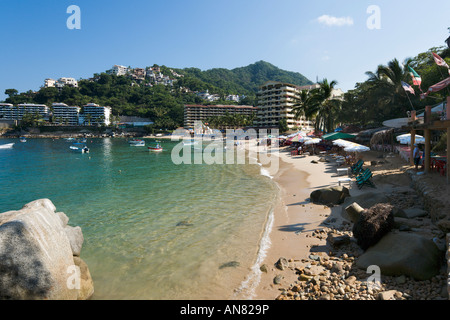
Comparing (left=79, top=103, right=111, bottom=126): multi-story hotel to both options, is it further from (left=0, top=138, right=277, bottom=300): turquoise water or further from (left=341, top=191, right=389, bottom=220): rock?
(left=341, top=191, right=389, bottom=220): rock

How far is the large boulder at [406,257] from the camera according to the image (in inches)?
211


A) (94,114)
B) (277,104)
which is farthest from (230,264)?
(94,114)

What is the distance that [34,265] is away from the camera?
530 cm

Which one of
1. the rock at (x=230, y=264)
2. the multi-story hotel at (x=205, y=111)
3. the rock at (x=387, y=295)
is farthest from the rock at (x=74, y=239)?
the multi-story hotel at (x=205, y=111)

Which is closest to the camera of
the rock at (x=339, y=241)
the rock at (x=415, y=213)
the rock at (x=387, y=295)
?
the rock at (x=387, y=295)

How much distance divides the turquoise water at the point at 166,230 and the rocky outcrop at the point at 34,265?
892 mm

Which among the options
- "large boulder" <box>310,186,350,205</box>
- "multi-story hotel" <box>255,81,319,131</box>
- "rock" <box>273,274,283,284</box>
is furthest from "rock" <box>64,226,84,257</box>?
"multi-story hotel" <box>255,81,319,131</box>

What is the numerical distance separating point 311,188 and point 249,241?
8.12 metres

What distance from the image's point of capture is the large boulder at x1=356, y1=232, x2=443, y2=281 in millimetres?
5363

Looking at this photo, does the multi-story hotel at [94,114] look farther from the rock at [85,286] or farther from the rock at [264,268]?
the rock at [264,268]

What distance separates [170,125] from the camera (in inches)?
5551

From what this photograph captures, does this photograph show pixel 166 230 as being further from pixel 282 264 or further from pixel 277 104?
pixel 277 104
